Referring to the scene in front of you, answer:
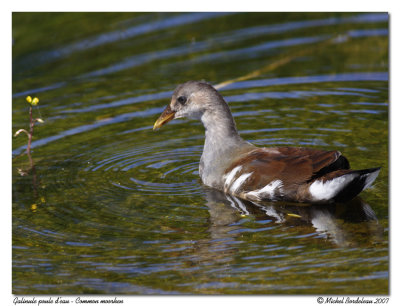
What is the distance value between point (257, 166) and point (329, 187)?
76 cm

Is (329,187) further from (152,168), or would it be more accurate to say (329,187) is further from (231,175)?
(152,168)

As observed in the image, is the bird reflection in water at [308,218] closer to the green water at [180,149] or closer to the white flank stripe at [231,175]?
the green water at [180,149]

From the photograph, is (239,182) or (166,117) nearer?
(239,182)

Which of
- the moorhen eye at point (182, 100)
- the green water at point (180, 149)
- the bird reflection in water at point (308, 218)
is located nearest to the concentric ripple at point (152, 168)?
the green water at point (180, 149)

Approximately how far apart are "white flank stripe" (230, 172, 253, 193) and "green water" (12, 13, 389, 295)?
20cm

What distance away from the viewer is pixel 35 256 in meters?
6.14

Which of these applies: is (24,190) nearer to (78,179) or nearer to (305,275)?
(78,179)

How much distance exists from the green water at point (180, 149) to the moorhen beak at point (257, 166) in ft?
0.58

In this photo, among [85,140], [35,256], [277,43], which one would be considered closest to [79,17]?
[277,43]

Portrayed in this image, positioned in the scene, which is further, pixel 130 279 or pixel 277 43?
pixel 277 43

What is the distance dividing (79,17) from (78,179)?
17.1 ft

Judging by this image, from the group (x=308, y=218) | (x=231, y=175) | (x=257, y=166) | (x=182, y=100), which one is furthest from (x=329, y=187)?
(x=182, y=100)

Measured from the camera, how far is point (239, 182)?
7145 millimetres

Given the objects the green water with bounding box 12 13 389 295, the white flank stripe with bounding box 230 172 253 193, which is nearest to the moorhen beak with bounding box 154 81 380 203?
the white flank stripe with bounding box 230 172 253 193
